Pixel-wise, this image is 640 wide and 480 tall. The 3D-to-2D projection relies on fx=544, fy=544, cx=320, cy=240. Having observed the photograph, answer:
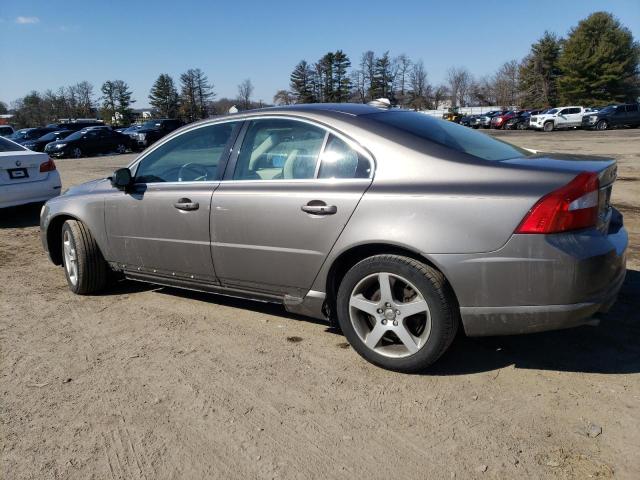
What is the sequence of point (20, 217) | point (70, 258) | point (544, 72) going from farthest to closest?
point (544, 72), point (20, 217), point (70, 258)

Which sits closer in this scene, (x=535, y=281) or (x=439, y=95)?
(x=535, y=281)

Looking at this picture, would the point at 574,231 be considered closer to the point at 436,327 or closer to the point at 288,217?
the point at 436,327

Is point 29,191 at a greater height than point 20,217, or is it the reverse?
point 29,191

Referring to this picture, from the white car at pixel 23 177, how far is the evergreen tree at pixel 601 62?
72.3 metres

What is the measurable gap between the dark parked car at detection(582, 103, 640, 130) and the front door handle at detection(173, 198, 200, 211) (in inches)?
1601

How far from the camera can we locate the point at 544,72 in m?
76.1

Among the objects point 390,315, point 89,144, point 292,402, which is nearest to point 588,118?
point 89,144

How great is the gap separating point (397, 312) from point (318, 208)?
790mm

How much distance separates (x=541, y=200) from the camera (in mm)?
2775

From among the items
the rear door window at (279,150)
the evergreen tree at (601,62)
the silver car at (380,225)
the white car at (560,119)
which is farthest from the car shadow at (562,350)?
the evergreen tree at (601,62)

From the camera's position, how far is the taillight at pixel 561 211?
109 inches

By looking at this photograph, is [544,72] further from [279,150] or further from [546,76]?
[279,150]

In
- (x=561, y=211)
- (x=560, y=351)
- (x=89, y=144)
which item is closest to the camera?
(x=561, y=211)

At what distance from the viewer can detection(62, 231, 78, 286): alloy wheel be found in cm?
486
